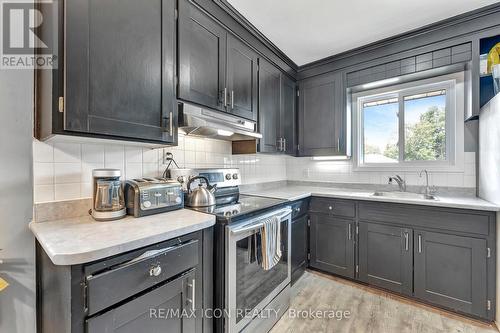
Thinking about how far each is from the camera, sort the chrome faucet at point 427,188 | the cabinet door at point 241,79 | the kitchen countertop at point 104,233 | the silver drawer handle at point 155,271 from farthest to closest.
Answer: the chrome faucet at point 427,188
the cabinet door at point 241,79
the silver drawer handle at point 155,271
the kitchen countertop at point 104,233

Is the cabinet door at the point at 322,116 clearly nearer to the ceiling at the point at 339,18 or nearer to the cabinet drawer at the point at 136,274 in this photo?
the ceiling at the point at 339,18

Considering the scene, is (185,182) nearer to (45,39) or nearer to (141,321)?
(141,321)

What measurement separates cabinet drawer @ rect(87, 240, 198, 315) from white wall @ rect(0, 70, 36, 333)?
627 millimetres

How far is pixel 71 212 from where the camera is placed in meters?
1.22

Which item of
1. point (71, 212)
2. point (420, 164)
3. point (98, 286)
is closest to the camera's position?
point (98, 286)

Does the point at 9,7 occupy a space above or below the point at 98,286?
above

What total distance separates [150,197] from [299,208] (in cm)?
153

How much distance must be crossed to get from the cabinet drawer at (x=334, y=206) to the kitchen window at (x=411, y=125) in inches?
27.7

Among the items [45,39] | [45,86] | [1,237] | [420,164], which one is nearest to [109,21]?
[45,39]

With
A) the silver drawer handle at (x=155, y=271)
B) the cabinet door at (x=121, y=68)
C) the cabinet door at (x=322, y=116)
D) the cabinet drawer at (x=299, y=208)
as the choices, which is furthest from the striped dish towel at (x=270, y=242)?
the cabinet door at (x=322, y=116)

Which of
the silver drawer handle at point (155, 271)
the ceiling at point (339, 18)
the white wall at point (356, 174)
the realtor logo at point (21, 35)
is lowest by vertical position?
the silver drawer handle at point (155, 271)

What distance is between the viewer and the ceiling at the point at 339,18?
1.74 m

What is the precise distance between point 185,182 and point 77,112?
829 mm

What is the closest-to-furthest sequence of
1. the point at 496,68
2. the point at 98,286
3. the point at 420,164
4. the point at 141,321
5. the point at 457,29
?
the point at 98,286 → the point at 141,321 → the point at 496,68 → the point at 457,29 → the point at 420,164
